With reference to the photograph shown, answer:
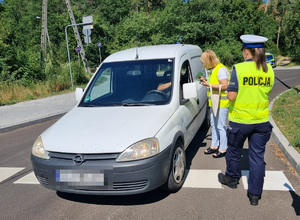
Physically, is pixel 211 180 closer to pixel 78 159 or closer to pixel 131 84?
pixel 131 84

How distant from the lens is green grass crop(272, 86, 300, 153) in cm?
562

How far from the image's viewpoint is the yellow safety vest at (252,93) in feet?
10.4

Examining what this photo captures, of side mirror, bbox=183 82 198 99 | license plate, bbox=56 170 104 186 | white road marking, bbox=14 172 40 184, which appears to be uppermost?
side mirror, bbox=183 82 198 99

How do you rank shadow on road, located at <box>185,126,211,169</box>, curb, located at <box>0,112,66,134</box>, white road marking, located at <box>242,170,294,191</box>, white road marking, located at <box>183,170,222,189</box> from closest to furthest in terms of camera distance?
white road marking, located at <box>242,170,294,191</box>, white road marking, located at <box>183,170,222,189</box>, shadow on road, located at <box>185,126,211,169</box>, curb, located at <box>0,112,66,134</box>

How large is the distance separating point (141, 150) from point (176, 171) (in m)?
0.85

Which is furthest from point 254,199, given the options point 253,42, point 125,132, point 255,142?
point 253,42

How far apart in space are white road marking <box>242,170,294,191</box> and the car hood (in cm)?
167

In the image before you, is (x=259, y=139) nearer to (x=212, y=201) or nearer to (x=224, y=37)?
(x=212, y=201)

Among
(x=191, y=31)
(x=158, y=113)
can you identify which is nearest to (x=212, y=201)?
(x=158, y=113)

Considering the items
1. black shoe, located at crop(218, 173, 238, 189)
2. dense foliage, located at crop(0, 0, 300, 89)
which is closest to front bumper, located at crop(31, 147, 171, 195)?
black shoe, located at crop(218, 173, 238, 189)

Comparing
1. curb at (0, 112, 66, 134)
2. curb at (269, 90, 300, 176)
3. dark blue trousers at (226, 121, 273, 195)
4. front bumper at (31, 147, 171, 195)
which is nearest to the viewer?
front bumper at (31, 147, 171, 195)

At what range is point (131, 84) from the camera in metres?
4.43

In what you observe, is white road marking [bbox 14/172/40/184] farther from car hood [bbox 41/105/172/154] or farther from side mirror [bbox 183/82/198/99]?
side mirror [bbox 183/82/198/99]

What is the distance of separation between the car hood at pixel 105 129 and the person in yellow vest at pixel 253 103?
2.98 ft
